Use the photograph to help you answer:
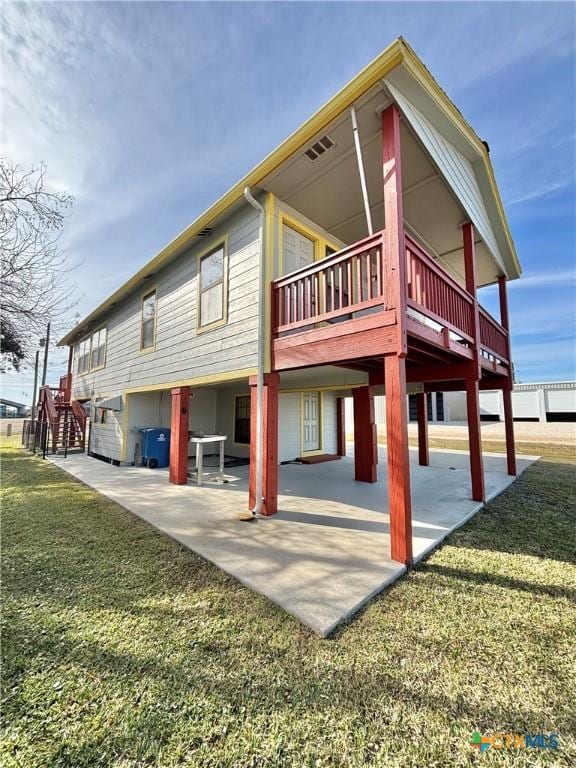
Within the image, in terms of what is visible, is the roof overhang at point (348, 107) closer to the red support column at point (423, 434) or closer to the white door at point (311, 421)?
the red support column at point (423, 434)

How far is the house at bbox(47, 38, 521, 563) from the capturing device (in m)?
3.62

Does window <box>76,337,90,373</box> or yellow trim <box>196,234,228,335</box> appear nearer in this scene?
yellow trim <box>196,234,228,335</box>

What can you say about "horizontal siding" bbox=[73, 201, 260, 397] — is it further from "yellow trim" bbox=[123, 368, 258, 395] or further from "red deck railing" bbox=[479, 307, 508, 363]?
"red deck railing" bbox=[479, 307, 508, 363]

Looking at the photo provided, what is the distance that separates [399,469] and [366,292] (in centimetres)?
207

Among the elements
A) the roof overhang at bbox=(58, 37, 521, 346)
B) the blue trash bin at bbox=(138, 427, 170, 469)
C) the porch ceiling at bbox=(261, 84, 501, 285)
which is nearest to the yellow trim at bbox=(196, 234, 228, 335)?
the roof overhang at bbox=(58, 37, 521, 346)

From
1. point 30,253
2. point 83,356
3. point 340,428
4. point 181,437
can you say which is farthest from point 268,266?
point 83,356

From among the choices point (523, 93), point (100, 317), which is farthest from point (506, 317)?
point (100, 317)

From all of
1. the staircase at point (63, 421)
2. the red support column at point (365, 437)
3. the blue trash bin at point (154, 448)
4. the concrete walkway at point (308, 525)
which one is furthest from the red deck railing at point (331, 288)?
the staircase at point (63, 421)

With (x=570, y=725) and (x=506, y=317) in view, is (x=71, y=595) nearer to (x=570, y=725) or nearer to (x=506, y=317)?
(x=570, y=725)

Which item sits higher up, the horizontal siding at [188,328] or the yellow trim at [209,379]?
the horizontal siding at [188,328]

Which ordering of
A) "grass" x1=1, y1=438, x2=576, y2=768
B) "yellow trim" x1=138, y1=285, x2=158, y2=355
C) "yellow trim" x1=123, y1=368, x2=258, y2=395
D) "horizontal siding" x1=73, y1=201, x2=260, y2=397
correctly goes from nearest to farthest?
"grass" x1=1, y1=438, x2=576, y2=768 < "yellow trim" x1=123, y1=368, x2=258, y2=395 < "horizontal siding" x1=73, y1=201, x2=260, y2=397 < "yellow trim" x1=138, y1=285, x2=158, y2=355

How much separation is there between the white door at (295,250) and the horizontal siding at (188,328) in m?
0.71

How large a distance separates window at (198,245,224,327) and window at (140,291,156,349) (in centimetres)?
243

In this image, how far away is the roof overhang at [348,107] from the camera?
11.2 feet
